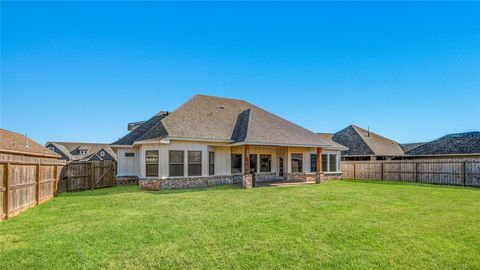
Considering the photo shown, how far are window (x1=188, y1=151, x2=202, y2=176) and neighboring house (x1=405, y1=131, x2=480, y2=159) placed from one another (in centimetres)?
2246

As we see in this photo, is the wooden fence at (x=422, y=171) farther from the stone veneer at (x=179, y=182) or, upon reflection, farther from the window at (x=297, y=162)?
the stone veneer at (x=179, y=182)

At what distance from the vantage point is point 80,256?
5031 millimetres

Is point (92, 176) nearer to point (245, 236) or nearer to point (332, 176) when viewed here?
point (245, 236)

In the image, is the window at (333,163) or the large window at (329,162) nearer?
the large window at (329,162)

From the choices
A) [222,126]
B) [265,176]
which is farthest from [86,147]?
[265,176]

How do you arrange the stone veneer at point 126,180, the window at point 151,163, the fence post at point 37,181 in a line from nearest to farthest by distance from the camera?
the fence post at point 37,181 → the window at point 151,163 → the stone veneer at point 126,180

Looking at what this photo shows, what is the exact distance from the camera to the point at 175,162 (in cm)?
1614

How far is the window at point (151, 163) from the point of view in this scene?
1597 cm

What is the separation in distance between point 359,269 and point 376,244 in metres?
1.45

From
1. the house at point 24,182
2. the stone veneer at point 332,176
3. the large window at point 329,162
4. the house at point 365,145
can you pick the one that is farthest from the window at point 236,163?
the house at point 365,145

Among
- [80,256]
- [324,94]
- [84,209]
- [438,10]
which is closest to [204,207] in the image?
[84,209]

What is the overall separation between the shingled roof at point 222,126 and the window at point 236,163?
1654 millimetres

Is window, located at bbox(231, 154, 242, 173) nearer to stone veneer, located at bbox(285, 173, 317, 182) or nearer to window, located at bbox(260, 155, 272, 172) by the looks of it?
window, located at bbox(260, 155, 272, 172)

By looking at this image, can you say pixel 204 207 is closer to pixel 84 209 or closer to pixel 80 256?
pixel 84 209
